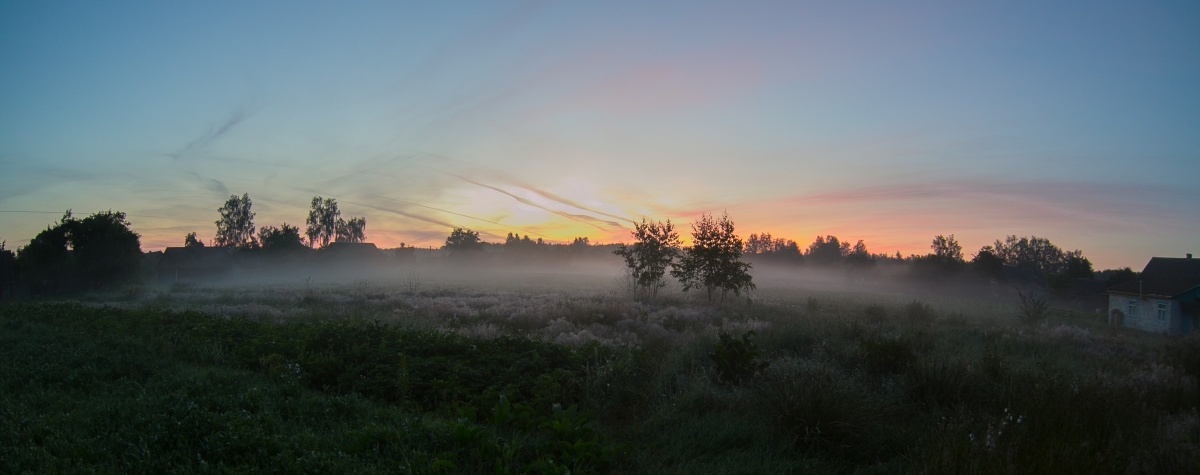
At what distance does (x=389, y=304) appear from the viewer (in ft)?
70.7

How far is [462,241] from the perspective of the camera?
94.7 metres

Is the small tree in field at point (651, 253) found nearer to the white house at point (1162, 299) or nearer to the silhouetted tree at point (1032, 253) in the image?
the white house at point (1162, 299)

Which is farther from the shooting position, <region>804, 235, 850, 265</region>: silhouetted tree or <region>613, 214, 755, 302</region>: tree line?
<region>804, 235, 850, 265</region>: silhouetted tree

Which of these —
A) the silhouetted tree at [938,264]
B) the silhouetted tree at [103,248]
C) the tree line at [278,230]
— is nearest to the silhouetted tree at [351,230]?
the tree line at [278,230]

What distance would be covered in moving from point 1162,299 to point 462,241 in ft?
281

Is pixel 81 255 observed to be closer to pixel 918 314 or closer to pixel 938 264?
pixel 918 314

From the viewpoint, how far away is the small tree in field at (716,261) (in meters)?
24.2

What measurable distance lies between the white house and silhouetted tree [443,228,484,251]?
81.7 metres

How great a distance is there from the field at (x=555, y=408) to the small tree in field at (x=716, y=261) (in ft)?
42.7

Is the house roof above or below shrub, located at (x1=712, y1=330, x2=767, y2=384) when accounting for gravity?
above

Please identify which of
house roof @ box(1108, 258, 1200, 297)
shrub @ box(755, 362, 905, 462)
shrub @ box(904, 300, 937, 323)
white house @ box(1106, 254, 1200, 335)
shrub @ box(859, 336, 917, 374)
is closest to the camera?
shrub @ box(755, 362, 905, 462)

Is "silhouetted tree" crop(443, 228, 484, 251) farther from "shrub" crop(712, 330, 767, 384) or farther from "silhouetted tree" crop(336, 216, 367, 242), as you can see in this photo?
"shrub" crop(712, 330, 767, 384)

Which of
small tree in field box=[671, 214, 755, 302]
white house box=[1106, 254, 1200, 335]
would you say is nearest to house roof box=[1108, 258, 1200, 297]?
white house box=[1106, 254, 1200, 335]

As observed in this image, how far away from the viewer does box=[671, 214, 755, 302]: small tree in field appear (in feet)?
79.5
